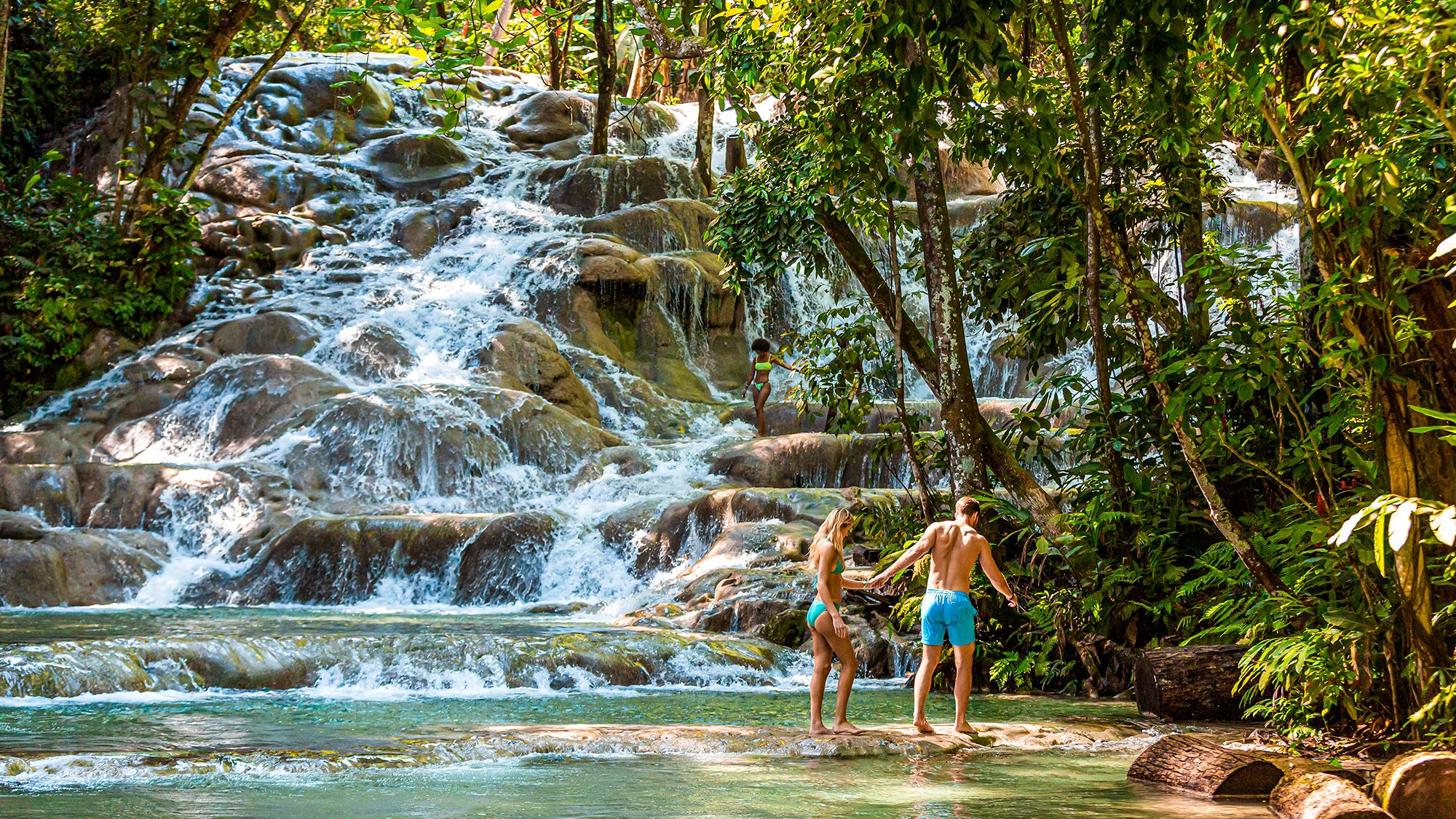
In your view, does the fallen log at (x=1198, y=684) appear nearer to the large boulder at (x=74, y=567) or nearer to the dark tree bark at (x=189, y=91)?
the large boulder at (x=74, y=567)

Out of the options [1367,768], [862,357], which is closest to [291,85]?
[862,357]

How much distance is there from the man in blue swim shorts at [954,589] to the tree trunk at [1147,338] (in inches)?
53.7

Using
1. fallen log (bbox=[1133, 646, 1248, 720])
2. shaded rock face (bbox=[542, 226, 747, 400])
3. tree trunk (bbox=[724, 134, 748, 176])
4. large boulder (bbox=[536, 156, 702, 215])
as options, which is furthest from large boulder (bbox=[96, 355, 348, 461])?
fallen log (bbox=[1133, 646, 1248, 720])

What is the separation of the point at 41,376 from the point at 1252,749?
19.2 m

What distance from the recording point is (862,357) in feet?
39.3

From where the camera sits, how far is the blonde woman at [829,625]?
7.70m

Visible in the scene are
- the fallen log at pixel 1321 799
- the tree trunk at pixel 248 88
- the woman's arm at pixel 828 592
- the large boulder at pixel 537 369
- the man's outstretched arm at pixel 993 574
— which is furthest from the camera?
the large boulder at pixel 537 369

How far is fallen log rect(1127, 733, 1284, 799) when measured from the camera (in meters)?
6.33

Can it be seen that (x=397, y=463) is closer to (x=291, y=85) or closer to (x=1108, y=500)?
(x=1108, y=500)

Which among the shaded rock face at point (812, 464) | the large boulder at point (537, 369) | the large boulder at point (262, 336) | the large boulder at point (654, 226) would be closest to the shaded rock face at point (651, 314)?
the large boulder at point (654, 226)

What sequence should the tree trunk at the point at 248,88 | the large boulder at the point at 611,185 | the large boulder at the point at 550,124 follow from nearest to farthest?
the tree trunk at the point at 248,88, the large boulder at the point at 611,185, the large boulder at the point at 550,124

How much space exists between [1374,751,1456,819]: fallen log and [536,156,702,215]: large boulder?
22.9 m

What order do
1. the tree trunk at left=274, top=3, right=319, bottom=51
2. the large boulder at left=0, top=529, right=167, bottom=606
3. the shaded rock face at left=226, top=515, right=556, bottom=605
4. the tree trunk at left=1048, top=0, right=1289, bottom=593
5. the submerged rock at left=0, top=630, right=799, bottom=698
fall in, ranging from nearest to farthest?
the tree trunk at left=1048, top=0, right=1289, bottom=593
the submerged rock at left=0, top=630, right=799, bottom=698
the large boulder at left=0, top=529, right=167, bottom=606
the shaded rock face at left=226, top=515, right=556, bottom=605
the tree trunk at left=274, top=3, right=319, bottom=51

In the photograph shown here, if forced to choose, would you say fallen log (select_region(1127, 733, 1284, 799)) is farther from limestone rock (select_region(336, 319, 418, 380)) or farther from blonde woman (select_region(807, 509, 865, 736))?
limestone rock (select_region(336, 319, 418, 380))
